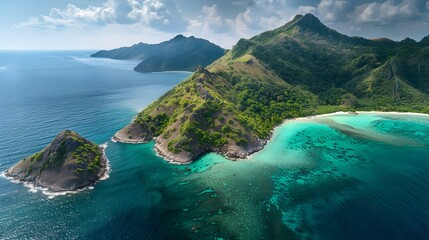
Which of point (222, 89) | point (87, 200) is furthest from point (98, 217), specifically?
point (222, 89)

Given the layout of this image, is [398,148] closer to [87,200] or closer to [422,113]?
[422,113]

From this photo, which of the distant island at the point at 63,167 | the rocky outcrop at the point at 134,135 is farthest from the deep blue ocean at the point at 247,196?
the rocky outcrop at the point at 134,135

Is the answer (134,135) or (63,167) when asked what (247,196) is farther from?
(134,135)

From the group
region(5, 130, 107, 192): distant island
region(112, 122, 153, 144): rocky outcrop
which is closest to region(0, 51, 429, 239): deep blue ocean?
region(5, 130, 107, 192): distant island

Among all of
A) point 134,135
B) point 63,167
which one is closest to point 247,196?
point 63,167

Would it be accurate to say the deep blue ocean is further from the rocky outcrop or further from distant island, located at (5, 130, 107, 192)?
the rocky outcrop

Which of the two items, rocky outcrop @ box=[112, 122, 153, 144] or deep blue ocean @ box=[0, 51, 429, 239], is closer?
deep blue ocean @ box=[0, 51, 429, 239]

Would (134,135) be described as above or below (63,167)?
above

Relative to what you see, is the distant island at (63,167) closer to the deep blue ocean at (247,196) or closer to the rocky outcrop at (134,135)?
the deep blue ocean at (247,196)
